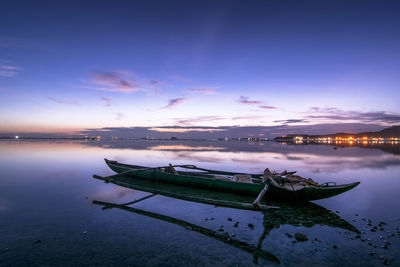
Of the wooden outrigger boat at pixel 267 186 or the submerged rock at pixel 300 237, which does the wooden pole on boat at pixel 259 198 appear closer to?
the wooden outrigger boat at pixel 267 186

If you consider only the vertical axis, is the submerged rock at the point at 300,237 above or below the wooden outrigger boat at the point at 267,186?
below

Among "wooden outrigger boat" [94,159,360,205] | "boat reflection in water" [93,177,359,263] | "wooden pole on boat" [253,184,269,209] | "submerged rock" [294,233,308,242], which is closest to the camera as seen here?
"boat reflection in water" [93,177,359,263]

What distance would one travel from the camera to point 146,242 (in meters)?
7.37

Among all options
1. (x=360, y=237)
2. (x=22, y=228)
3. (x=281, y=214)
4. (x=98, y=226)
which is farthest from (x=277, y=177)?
(x=22, y=228)

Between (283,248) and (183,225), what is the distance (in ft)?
12.8

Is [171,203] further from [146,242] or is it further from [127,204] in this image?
[146,242]

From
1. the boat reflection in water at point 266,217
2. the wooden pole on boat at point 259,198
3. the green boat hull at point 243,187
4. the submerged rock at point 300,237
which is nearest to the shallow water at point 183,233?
the boat reflection in water at point 266,217

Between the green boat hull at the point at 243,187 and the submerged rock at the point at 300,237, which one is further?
the green boat hull at the point at 243,187

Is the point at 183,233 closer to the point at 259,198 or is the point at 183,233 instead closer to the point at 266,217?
the point at 259,198

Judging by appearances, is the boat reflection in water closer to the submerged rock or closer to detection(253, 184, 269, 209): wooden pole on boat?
detection(253, 184, 269, 209): wooden pole on boat

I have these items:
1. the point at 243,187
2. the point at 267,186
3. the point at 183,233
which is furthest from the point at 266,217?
the point at 183,233

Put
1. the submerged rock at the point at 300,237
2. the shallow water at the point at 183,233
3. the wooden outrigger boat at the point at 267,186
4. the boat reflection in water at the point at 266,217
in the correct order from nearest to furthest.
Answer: the shallow water at the point at 183,233
the boat reflection in water at the point at 266,217
the submerged rock at the point at 300,237
the wooden outrigger boat at the point at 267,186

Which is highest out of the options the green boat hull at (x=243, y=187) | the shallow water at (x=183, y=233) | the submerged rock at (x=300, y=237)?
the green boat hull at (x=243, y=187)

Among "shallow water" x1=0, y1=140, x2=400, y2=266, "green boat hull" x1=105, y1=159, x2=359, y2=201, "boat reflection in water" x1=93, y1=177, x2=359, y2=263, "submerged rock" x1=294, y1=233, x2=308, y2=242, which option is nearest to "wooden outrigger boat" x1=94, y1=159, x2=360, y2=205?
"green boat hull" x1=105, y1=159, x2=359, y2=201
